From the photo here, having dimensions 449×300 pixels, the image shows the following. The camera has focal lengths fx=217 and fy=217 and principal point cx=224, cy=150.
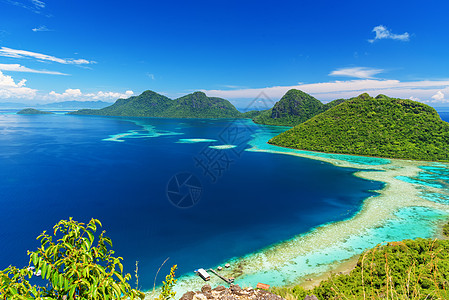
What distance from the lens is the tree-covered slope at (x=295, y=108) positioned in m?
181

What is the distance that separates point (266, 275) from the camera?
691 inches

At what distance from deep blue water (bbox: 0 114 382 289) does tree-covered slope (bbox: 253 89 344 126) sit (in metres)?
131

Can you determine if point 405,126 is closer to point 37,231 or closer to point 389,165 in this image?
point 389,165

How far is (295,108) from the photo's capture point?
185 m

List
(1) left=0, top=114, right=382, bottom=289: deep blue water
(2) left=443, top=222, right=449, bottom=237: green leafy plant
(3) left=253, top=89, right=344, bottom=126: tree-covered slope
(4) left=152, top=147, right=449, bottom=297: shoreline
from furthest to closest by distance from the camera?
(3) left=253, top=89, right=344, bottom=126: tree-covered slope < (2) left=443, top=222, right=449, bottom=237: green leafy plant < (1) left=0, top=114, right=382, bottom=289: deep blue water < (4) left=152, top=147, right=449, bottom=297: shoreline

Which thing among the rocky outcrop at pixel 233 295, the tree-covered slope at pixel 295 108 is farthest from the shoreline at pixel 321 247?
the tree-covered slope at pixel 295 108

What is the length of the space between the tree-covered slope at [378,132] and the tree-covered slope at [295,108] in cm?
8748

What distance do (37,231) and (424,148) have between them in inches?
3500

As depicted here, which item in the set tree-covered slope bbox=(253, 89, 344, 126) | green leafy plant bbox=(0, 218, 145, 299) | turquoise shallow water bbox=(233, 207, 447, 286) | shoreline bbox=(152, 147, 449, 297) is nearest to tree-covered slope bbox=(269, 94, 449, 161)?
shoreline bbox=(152, 147, 449, 297)

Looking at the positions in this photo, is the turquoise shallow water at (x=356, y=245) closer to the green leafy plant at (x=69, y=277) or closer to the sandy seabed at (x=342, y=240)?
the sandy seabed at (x=342, y=240)

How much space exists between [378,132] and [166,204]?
244 feet

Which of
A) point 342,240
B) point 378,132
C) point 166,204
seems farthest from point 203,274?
point 378,132

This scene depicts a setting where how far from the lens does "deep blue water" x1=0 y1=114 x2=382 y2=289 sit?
874 inches

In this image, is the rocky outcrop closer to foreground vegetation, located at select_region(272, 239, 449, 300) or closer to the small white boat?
foreground vegetation, located at select_region(272, 239, 449, 300)
